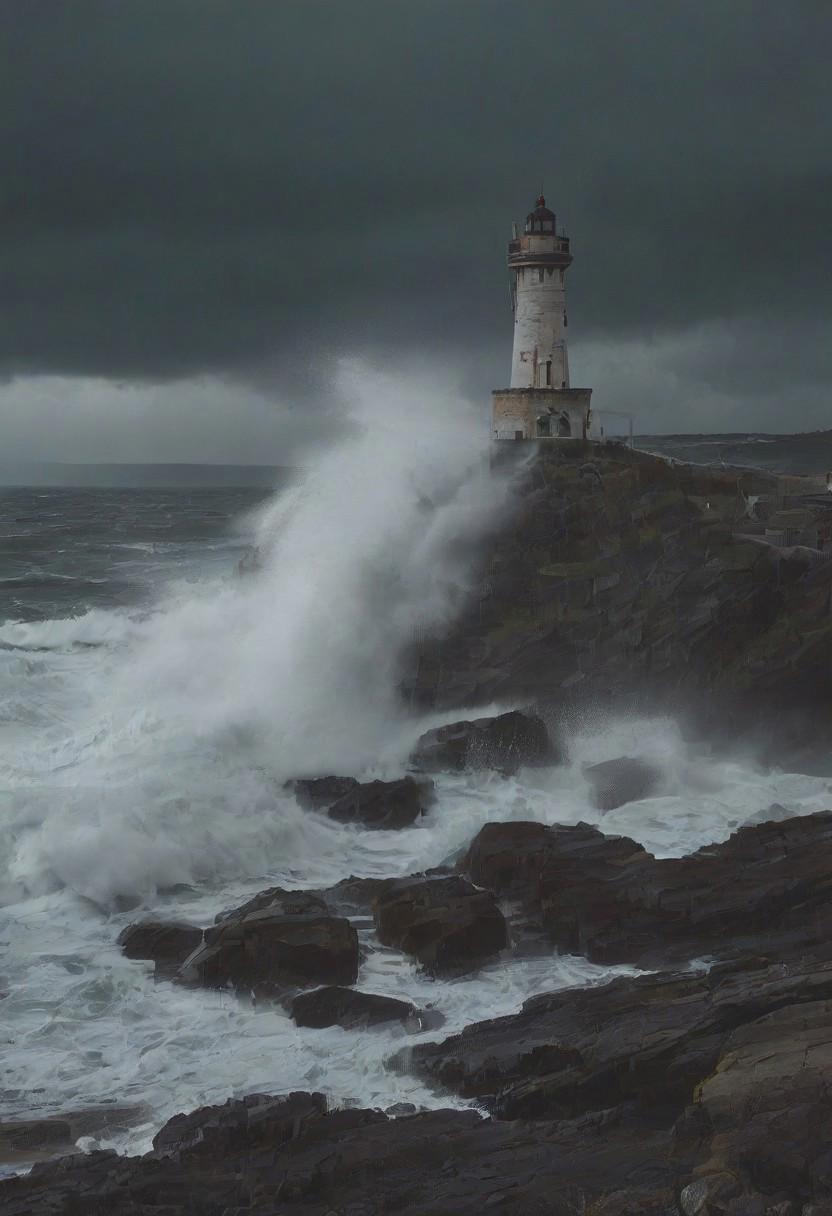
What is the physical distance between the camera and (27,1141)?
27.7 feet

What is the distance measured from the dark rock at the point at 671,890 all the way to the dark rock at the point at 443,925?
0.67m

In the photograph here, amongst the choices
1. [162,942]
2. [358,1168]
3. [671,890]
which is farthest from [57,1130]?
[671,890]

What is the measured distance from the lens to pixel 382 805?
15.8m

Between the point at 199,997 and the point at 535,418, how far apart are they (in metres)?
19.0

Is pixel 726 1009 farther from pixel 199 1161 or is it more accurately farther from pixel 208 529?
pixel 208 529

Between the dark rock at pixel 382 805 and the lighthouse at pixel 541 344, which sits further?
the lighthouse at pixel 541 344

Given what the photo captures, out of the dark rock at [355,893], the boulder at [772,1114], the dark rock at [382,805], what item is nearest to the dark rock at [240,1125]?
the boulder at [772,1114]

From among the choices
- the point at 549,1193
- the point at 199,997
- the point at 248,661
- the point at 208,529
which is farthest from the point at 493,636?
the point at 208,529

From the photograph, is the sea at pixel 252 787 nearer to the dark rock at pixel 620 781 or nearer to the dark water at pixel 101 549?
the dark rock at pixel 620 781

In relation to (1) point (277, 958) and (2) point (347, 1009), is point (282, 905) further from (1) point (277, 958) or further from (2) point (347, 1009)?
(2) point (347, 1009)

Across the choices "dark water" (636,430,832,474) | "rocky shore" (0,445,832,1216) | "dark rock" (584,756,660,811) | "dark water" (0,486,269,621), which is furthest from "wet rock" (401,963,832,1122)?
"dark water" (636,430,832,474)

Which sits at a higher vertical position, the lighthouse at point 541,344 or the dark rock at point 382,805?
the lighthouse at point 541,344

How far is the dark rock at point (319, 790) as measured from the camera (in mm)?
15977

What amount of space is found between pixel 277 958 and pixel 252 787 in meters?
5.13
